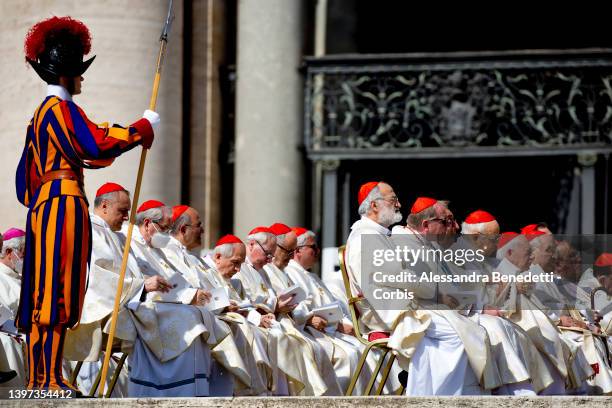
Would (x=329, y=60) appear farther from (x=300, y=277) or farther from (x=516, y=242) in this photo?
(x=516, y=242)

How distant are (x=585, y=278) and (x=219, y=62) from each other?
Answer: 5372 millimetres

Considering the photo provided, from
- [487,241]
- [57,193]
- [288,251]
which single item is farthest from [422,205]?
[57,193]

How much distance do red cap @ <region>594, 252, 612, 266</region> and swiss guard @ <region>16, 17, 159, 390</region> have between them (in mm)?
4898

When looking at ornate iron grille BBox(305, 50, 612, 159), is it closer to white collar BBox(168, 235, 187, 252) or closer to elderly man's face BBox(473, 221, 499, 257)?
white collar BBox(168, 235, 187, 252)

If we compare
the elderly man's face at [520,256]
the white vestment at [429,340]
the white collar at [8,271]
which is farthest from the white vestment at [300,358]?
the white collar at [8,271]

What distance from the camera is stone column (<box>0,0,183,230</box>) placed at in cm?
1430

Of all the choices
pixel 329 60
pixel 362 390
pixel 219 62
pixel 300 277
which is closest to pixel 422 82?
pixel 329 60

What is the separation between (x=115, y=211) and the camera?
10.7 m

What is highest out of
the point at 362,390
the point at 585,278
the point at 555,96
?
the point at 555,96

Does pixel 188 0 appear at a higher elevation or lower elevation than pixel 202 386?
higher

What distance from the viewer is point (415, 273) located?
10.3 m

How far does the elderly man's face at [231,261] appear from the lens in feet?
38.8

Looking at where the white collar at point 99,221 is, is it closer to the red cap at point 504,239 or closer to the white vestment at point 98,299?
the white vestment at point 98,299

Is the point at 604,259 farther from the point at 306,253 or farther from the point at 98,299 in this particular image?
the point at 98,299
